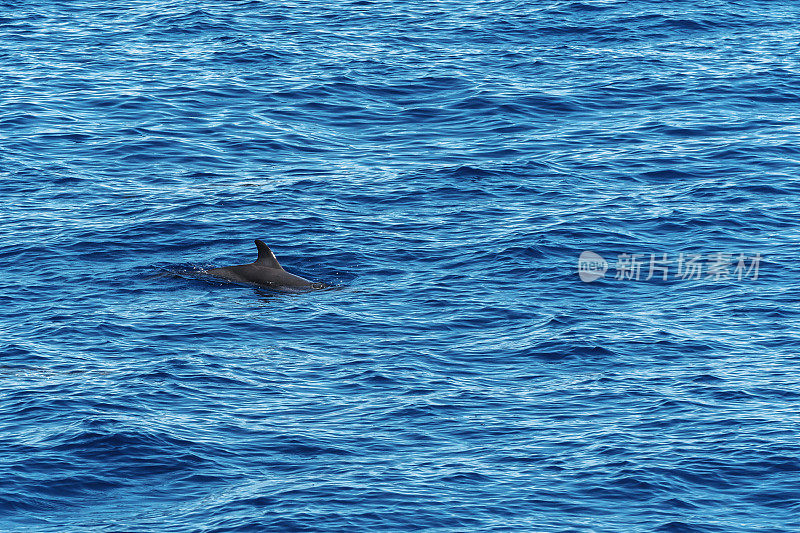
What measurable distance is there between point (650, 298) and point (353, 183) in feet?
36.0

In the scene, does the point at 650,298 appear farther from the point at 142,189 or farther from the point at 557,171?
the point at 142,189

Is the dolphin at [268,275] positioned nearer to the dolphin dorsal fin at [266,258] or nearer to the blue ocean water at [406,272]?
the dolphin dorsal fin at [266,258]

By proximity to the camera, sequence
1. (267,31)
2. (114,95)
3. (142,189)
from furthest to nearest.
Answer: (267,31)
(114,95)
(142,189)

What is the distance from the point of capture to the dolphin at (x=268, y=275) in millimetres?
31188

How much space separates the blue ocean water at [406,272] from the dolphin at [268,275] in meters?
0.38

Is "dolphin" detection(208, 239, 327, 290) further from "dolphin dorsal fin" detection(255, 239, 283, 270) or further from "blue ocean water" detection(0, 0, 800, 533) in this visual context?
"blue ocean water" detection(0, 0, 800, 533)

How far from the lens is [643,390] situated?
25078 millimetres

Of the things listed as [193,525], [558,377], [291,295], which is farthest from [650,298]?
[193,525]

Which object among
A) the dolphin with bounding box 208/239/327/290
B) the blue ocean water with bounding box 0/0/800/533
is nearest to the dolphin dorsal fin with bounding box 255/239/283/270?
the dolphin with bounding box 208/239/327/290

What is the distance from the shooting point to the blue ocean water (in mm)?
21672

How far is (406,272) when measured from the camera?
105 ft

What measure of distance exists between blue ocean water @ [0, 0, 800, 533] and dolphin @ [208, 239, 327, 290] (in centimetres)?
38

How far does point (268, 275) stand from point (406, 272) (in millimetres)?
3177

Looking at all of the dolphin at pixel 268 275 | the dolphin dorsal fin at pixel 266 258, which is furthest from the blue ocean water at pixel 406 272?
the dolphin dorsal fin at pixel 266 258
